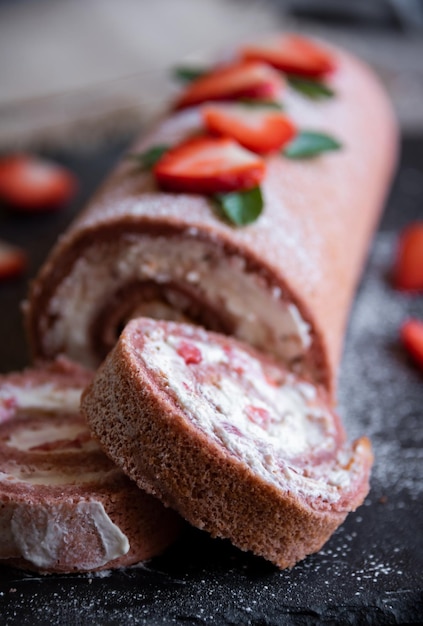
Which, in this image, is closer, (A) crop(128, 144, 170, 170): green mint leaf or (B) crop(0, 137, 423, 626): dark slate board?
(B) crop(0, 137, 423, 626): dark slate board

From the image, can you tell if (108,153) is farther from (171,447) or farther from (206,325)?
(171,447)

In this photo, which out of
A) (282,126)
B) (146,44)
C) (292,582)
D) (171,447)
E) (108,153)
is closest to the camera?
(171,447)

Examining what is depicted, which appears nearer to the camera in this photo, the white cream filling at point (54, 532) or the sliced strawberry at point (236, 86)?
the white cream filling at point (54, 532)

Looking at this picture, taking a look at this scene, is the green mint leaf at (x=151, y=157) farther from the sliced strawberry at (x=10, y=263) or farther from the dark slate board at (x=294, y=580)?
the dark slate board at (x=294, y=580)

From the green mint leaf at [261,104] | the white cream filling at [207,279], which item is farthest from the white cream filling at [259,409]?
the green mint leaf at [261,104]

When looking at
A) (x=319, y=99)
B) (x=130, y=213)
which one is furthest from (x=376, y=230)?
(x=130, y=213)

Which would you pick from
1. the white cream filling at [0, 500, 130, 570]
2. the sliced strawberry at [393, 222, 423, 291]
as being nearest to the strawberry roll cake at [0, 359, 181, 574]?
the white cream filling at [0, 500, 130, 570]

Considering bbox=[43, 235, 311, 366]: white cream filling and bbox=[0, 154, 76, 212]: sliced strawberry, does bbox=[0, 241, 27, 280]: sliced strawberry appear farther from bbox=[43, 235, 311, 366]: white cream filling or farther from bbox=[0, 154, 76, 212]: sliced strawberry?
bbox=[43, 235, 311, 366]: white cream filling
